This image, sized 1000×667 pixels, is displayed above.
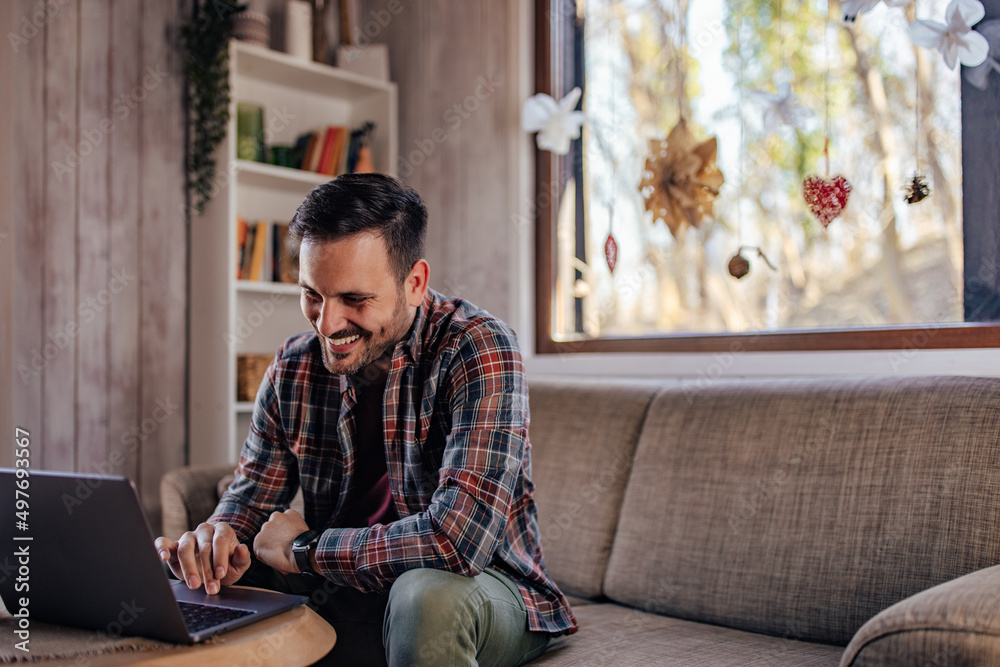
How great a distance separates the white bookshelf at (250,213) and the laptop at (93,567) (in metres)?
1.60

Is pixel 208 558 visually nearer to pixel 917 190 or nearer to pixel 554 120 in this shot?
pixel 917 190

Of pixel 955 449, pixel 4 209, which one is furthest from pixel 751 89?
pixel 4 209

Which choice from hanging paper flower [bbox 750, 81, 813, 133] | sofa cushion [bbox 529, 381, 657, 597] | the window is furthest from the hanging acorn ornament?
sofa cushion [bbox 529, 381, 657, 597]

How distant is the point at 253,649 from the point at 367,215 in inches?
25.4

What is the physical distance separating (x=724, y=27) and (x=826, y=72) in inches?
12.9

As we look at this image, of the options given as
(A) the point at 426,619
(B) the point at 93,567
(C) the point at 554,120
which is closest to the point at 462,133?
(C) the point at 554,120

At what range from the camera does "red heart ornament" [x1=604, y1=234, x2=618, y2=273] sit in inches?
95.3

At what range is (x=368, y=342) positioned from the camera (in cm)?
132

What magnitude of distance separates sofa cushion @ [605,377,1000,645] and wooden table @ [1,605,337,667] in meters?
0.84

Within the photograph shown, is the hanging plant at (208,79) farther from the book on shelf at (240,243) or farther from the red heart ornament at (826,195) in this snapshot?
the red heart ornament at (826,195)

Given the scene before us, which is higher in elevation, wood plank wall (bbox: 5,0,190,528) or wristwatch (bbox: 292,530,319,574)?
wood plank wall (bbox: 5,0,190,528)

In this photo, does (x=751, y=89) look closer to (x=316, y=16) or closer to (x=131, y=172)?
(x=316, y=16)

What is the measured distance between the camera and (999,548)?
133 cm

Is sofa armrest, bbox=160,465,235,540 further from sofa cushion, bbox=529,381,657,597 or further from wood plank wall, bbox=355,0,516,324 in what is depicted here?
wood plank wall, bbox=355,0,516,324
